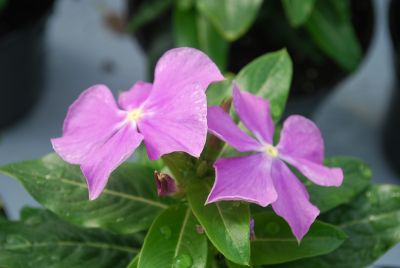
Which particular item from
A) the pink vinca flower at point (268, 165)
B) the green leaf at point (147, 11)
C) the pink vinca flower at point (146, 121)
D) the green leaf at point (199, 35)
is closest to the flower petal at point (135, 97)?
the pink vinca flower at point (146, 121)

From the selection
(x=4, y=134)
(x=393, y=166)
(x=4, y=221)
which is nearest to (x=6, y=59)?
(x=4, y=134)

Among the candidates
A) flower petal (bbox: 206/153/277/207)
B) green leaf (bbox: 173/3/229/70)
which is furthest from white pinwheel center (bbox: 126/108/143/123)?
green leaf (bbox: 173/3/229/70)

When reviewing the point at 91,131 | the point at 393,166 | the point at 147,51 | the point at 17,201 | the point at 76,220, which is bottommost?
the point at 393,166

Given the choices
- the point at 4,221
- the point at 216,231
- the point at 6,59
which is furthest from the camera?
the point at 6,59

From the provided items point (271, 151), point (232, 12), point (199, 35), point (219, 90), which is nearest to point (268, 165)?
point (271, 151)

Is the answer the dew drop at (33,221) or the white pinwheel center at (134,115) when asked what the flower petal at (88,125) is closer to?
the white pinwheel center at (134,115)

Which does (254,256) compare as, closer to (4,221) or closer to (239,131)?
(239,131)

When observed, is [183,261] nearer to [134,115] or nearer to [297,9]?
[134,115]
